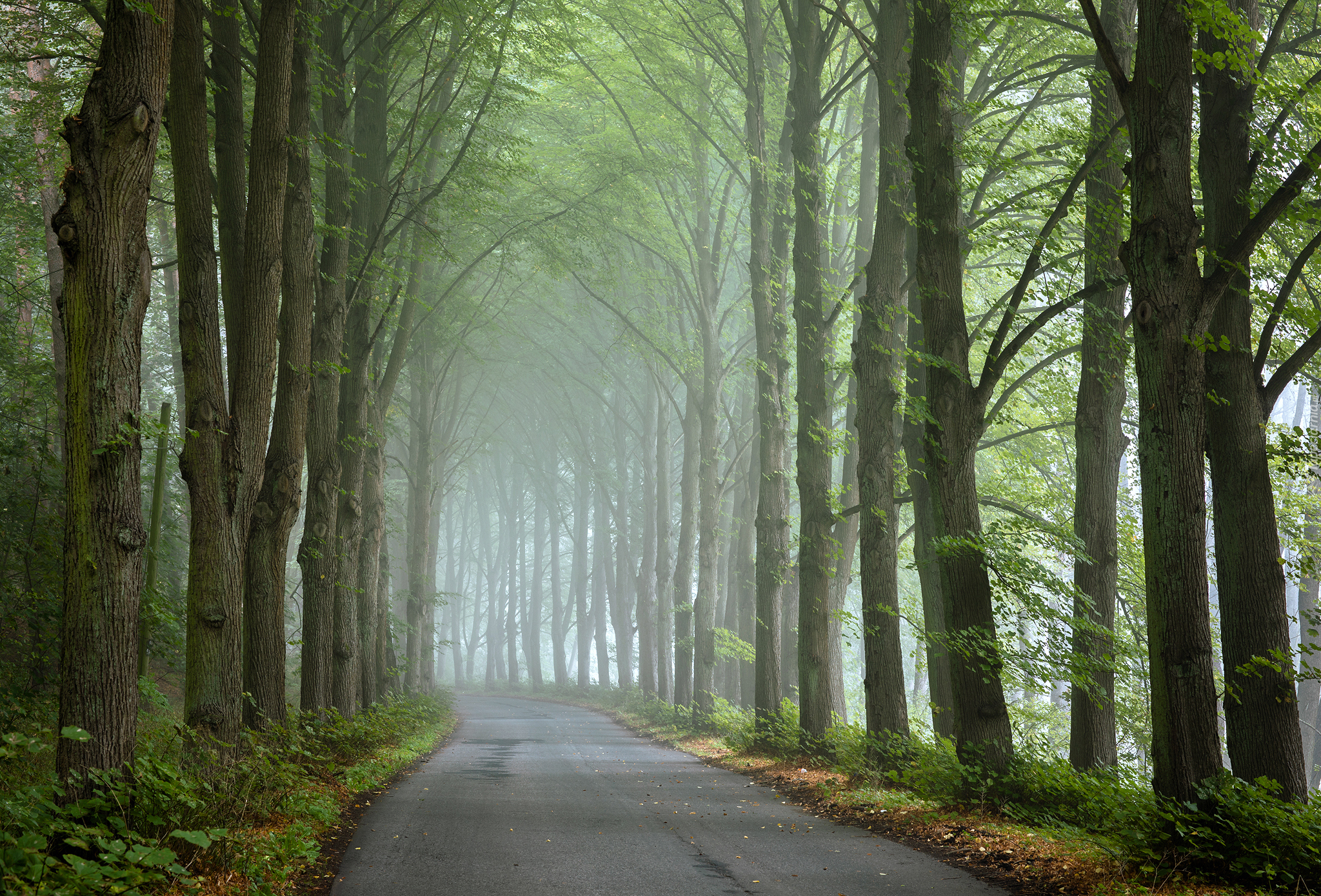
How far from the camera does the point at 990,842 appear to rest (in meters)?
7.09

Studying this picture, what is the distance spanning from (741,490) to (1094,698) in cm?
1922

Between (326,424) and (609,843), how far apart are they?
263 inches

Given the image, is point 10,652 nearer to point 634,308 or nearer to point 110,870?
point 110,870

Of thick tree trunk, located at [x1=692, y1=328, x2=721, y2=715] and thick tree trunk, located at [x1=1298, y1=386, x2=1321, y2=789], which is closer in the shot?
thick tree trunk, located at [x1=1298, y1=386, x2=1321, y2=789]

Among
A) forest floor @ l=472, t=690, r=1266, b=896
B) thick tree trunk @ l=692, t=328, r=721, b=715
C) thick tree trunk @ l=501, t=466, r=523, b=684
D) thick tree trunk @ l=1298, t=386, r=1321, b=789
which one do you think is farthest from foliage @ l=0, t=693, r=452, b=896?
thick tree trunk @ l=501, t=466, r=523, b=684

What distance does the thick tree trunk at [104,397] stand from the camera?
5129mm

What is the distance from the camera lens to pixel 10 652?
488 inches

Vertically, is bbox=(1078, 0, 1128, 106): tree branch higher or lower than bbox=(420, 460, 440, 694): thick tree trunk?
higher

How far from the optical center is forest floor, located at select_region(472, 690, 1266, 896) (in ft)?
18.0

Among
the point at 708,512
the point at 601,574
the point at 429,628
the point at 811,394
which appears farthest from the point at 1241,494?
the point at 601,574

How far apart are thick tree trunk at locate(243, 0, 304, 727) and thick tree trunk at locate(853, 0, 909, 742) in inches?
257

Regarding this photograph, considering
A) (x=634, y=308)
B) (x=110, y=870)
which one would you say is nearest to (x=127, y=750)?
(x=110, y=870)

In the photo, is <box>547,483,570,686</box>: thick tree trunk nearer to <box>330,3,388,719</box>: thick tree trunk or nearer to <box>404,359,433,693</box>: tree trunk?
<box>404,359,433,693</box>: tree trunk

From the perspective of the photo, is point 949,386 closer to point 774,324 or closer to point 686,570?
point 774,324
